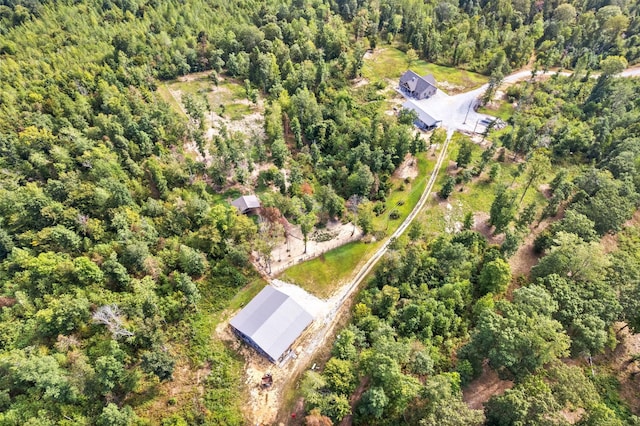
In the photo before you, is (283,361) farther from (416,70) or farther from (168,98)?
(416,70)

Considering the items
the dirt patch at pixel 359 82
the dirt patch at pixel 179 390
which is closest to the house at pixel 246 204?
the dirt patch at pixel 179 390

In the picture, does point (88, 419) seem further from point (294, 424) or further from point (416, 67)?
point (416, 67)

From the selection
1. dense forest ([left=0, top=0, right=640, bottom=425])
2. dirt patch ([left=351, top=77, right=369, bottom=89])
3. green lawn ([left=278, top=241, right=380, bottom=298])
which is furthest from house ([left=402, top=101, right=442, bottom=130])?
green lawn ([left=278, top=241, right=380, bottom=298])

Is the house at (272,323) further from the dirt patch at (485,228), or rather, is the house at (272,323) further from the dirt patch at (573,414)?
the dirt patch at (485,228)

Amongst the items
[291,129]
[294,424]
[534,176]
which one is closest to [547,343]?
[294,424]

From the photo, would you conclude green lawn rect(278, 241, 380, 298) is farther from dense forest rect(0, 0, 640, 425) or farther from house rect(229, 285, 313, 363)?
house rect(229, 285, 313, 363)

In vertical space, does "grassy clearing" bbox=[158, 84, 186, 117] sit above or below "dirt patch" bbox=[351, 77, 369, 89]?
below
